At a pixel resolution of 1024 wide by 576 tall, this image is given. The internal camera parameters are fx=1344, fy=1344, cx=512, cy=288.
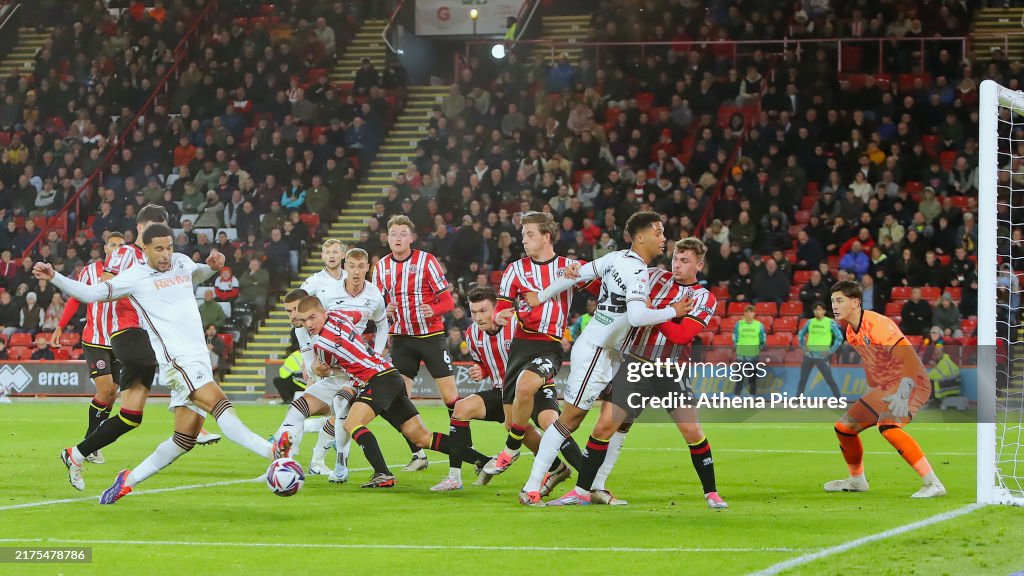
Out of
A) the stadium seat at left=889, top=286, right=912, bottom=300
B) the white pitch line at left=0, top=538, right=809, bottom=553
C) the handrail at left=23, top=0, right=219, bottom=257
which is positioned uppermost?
the handrail at left=23, top=0, right=219, bottom=257

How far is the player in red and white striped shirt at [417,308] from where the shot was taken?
12.5m

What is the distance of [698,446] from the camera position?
937cm

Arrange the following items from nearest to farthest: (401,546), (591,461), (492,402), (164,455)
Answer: (401,546)
(164,455)
(591,461)
(492,402)

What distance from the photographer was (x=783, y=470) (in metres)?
12.6

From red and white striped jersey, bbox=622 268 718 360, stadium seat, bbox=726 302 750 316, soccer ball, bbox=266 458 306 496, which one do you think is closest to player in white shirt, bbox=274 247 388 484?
soccer ball, bbox=266 458 306 496

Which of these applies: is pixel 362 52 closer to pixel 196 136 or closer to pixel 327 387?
pixel 196 136

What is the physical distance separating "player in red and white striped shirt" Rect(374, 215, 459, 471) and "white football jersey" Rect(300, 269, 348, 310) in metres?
0.42

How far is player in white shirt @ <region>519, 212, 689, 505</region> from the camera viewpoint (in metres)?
9.23

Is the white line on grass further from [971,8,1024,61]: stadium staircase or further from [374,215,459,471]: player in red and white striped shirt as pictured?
[971,8,1024,61]: stadium staircase

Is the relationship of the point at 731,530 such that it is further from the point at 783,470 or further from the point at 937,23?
the point at 937,23

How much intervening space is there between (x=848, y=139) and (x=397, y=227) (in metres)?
15.3

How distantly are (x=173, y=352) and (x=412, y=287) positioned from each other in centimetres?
345

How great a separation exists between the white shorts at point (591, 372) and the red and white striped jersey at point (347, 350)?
200cm

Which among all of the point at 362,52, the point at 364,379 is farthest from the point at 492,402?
the point at 362,52
